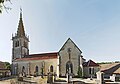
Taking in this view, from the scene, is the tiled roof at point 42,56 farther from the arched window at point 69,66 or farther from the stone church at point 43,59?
the arched window at point 69,66

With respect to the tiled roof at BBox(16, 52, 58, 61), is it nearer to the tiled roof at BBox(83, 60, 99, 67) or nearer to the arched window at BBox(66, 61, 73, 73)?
the arched window at BBox(66, 61, 73, 73)

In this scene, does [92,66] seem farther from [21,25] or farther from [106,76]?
[21,25]

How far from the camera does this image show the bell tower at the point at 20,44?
52594 millimetres

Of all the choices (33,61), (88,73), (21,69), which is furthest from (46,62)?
(88,73)

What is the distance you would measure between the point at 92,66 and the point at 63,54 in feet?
23.0

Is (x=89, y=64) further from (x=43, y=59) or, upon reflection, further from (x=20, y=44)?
(x=20, y=44)

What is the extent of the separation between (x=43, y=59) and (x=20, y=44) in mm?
9413

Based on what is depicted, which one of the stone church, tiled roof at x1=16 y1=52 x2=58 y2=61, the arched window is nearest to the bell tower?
the stone church

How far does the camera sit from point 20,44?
5250 centimetres

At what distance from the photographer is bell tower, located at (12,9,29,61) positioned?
173 ft

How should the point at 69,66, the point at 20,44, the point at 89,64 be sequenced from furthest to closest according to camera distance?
the point at 20,44, the point at 69,66, the point at 89,64

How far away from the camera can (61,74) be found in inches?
1668

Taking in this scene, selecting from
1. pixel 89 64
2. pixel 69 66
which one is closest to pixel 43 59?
pixel 69 66

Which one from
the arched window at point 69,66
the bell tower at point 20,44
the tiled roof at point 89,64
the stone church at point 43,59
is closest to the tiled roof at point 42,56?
the stone church at point 43,59
